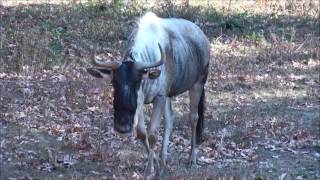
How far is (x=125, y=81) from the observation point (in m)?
8.06

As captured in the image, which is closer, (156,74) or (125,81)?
(125,81)

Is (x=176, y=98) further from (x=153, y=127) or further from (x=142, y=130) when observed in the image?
(x=142, y=130)

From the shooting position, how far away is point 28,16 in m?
18.3

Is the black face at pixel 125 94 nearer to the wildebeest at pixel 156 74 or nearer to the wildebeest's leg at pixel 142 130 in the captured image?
the wildebeest at pixel 156 74

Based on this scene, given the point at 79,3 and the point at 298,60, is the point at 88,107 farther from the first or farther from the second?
the point at 79,3

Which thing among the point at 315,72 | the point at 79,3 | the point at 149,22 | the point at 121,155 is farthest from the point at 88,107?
the point at 79,3

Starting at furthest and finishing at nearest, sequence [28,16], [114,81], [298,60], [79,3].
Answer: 1. [79,3]
2. [28,16]
3. [298,60]
4. [114,81]

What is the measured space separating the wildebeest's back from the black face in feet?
3.48

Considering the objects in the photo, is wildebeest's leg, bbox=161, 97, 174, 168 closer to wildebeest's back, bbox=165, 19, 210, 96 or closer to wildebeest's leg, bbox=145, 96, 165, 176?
wildebeest's back, bbox=165, 19, 210, 96

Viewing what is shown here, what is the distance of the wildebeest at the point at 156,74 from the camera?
317 inches

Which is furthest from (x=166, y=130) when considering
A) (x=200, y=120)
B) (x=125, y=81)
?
(x=125, y=81)

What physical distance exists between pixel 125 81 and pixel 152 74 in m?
0.38

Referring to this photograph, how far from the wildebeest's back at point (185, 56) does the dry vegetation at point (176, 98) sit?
45.3 inches

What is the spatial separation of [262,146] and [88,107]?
302 cm
